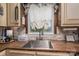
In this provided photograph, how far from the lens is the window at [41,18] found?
147 centimetres

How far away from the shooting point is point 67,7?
147cm

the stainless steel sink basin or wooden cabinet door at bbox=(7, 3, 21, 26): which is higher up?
wooden cabinet door at bbox=(7, 3, 21, 26)

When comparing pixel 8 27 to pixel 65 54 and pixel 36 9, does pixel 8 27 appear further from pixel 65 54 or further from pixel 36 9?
pixel 65 54

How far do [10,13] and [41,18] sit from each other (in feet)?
0.90

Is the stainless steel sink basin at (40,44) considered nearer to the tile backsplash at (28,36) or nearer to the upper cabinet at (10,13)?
the tile backsplash at (28,36)

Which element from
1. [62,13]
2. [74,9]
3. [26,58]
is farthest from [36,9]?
[26,58]

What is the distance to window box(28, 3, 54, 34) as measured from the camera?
147 cm

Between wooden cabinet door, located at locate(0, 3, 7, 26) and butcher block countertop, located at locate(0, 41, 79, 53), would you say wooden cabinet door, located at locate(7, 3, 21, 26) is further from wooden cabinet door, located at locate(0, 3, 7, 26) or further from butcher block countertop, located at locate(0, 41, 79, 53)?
butcher block countertop, located at locate(0, 41, 79, 53)

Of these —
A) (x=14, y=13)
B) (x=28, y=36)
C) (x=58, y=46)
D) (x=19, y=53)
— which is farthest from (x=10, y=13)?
(x=58, y=46)

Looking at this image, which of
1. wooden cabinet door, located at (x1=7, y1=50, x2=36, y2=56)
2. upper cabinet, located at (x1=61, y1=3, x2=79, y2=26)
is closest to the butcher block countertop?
wooden cabinet door, located at (x1=7, y1=50, x2=36, y2=56)

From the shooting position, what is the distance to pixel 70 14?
146 centimetres

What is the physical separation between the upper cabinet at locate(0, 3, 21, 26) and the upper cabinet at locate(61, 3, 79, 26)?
1.25 ft

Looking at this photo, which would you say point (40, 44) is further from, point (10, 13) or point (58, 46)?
point (10, 13)

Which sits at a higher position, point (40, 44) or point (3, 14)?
point (3, 14)
